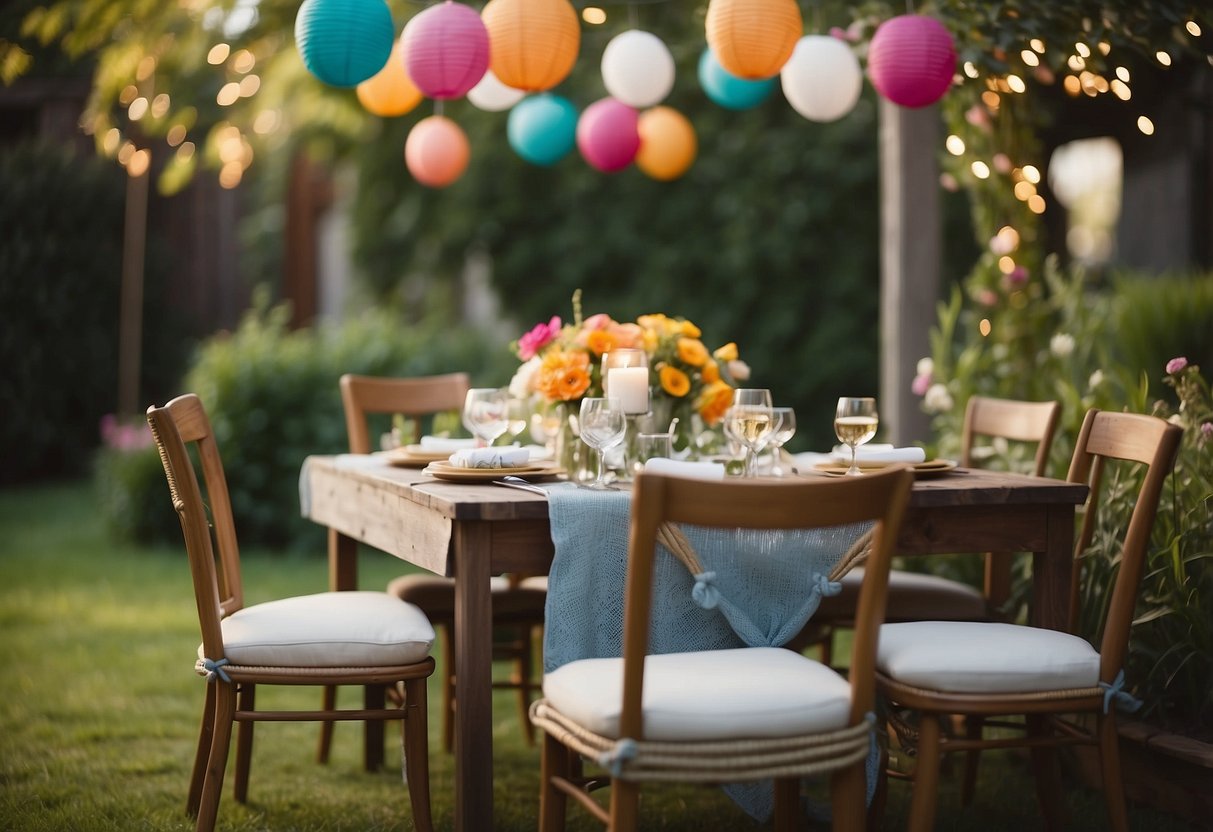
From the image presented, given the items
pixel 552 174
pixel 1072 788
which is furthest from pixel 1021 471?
pixel 552 174

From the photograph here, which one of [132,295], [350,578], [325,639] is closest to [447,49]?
[350,578]

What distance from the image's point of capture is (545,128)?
4.92 metres

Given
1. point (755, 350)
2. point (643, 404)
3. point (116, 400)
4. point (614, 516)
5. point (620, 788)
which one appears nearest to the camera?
point (620, 788)

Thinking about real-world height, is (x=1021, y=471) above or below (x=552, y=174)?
below

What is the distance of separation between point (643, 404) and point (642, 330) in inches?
10.9

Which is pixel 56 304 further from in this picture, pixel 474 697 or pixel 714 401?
pixel 474 697

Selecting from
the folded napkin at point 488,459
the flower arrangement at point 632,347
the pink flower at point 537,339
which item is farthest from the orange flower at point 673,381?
the folded napkin at point 488,459

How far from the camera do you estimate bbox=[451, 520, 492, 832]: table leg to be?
8.73 feet

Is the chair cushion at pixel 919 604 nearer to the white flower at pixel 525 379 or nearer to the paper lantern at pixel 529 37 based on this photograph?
the white flower at pixel 525 379

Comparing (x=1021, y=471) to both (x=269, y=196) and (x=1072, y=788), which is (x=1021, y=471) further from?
(x=269, y=196)

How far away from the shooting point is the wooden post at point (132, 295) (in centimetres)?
845

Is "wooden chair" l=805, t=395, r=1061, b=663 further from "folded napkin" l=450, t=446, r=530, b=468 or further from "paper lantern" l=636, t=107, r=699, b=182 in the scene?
"paper lantern" l=636, t=107, r=699, b=182

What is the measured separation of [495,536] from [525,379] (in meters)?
0.75

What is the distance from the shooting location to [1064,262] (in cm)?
839
